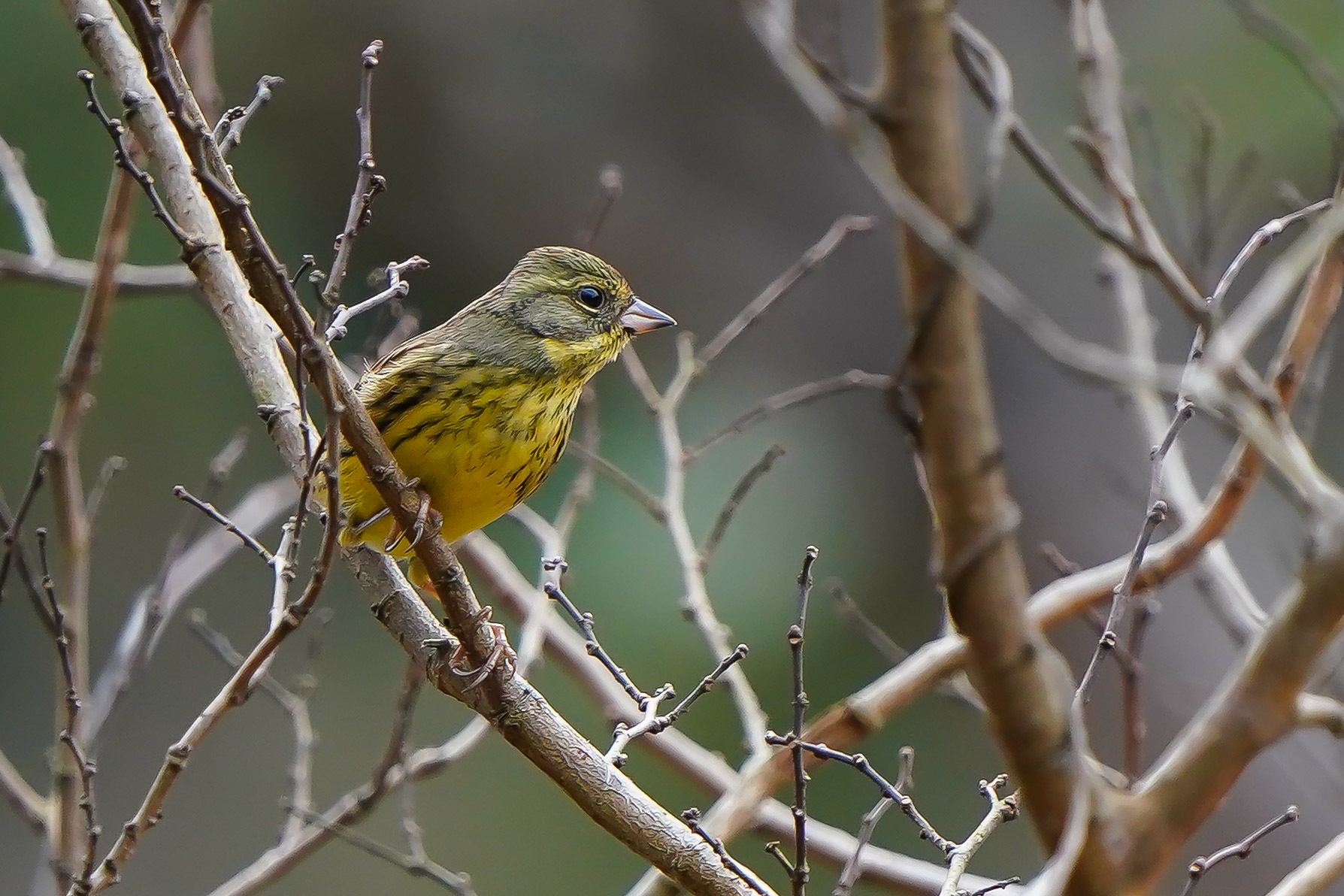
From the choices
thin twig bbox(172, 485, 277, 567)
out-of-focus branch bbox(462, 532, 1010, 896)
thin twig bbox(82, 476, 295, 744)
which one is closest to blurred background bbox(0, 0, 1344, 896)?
out-of-focus branch bbox(462, 532, 1010, 896)

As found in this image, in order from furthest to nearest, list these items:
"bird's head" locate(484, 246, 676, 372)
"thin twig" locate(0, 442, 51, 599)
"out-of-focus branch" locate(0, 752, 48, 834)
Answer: "bird's head" locate(484, 246, 676, 372)
"out-of-focus branch" locate(0, 752, 48, 834)
"thin twig" locate(0, 442, 51, 599)

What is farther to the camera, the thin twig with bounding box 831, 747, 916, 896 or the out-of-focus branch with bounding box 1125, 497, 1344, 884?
the out-of-focus branch with bounding box 1125, 497, 1344, 884

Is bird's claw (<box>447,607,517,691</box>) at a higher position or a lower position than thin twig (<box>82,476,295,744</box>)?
lower

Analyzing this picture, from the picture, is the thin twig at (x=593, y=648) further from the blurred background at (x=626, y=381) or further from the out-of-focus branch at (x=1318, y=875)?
the blurred background at (x=626, y=381)

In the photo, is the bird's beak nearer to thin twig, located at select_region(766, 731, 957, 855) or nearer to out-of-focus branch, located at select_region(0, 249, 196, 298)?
out-of-focus branch, located at select_region(0, 249, 196, 298)

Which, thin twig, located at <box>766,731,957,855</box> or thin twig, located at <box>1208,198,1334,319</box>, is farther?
thin twig, located at <box>1208,198,1334,319</box>

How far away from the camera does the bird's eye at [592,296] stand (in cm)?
386

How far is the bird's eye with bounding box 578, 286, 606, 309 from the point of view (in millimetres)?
3857

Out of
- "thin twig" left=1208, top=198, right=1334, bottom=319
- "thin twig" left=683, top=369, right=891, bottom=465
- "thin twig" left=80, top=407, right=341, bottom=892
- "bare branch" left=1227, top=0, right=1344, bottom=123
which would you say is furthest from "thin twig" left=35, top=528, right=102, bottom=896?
"bare branch" left=1227, top=0, right=1344, bottom=123

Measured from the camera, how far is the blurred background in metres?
8.42

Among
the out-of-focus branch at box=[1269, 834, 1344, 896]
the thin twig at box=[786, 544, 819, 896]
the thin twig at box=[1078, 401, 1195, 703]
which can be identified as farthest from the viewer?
the out-of-focus branch at box=[1269, 834, 1344, 896]

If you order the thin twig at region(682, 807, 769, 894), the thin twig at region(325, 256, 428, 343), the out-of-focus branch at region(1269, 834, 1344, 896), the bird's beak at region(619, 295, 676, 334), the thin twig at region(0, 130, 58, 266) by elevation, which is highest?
the thin twig at region(0, 130, 58, 266)

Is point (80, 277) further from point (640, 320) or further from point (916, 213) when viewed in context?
point (916, 213)

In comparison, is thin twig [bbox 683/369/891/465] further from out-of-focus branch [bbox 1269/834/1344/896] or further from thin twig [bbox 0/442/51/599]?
thin twig [bbox 0/442/51/599]
